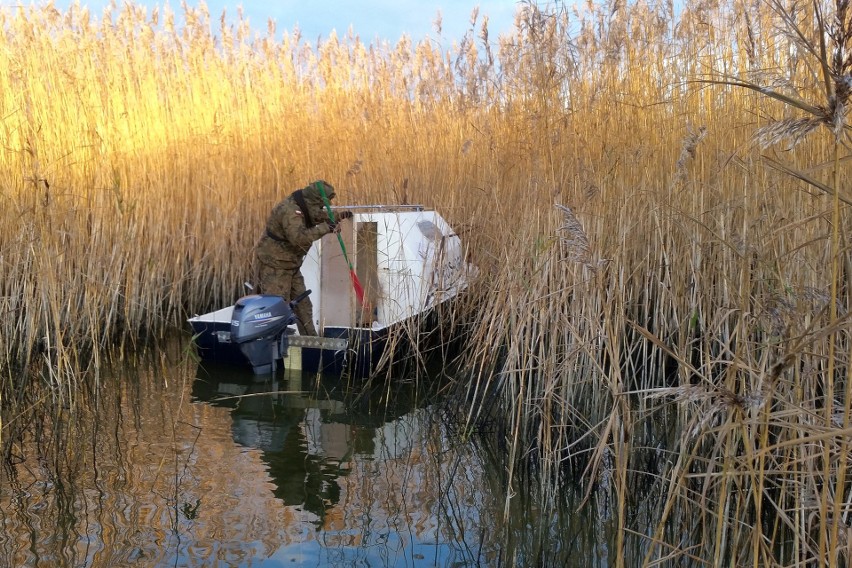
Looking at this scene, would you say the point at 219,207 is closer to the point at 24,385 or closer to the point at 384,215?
the point at 384,215

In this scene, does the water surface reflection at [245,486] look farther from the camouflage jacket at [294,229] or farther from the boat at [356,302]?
the camouflage jacket at [294,229]

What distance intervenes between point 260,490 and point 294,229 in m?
2.98

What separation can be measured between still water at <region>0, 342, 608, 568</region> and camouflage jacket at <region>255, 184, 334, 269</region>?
1488 mm

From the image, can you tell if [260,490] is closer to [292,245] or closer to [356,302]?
[356,302]

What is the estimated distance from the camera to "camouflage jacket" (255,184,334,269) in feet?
20.6

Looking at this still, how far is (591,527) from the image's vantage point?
→ 3291mm

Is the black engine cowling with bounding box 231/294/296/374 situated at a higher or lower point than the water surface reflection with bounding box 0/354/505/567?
higher

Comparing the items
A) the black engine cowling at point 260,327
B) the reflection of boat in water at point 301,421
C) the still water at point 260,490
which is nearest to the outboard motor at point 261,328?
the black engine cowling at point 260,327

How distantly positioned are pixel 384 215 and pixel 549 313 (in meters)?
2.64

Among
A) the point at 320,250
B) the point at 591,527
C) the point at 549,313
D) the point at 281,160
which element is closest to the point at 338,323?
the point at 320,250

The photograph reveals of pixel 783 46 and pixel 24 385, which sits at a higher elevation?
pixel 783 46

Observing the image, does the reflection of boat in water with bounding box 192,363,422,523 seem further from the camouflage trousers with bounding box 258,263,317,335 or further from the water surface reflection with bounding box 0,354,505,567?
the camouflage trousers with bounding box 258,263,317,335

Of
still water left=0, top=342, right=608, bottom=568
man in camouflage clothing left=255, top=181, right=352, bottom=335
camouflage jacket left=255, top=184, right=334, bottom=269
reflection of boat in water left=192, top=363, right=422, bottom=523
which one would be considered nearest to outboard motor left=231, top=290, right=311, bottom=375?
reflection of boat in water left=192, top=363, right=422, bottom=523

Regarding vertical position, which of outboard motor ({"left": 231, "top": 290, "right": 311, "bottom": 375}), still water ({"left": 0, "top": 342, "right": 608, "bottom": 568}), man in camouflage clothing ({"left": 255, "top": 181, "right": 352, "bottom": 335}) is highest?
man in camouflage clothing ({"left": 255, "top": 181, "right": 352, "bottom": 335})
